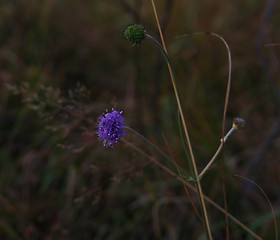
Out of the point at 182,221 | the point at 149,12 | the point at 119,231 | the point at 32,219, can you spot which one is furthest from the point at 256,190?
the point at 149,12

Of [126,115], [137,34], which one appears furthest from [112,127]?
[126,115]

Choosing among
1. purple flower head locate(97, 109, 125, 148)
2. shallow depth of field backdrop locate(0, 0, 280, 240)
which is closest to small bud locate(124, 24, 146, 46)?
purple flower head locate(97, 109, 125, 148)

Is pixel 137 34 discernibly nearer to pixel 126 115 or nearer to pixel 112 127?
pixel 112 127

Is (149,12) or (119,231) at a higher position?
(149,12)

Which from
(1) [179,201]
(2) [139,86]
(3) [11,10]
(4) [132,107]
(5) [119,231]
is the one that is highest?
(3) [11,10]

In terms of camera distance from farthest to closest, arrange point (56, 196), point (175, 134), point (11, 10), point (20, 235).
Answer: point (11, 10)
point (175, 134)
point (56, 196)
point (20, 235)

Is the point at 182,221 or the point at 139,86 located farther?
the point at 139,86

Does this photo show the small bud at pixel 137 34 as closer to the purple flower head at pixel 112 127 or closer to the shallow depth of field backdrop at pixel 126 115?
the purple flower head at pixel 112 127

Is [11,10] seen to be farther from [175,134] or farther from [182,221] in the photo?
[182,221]
